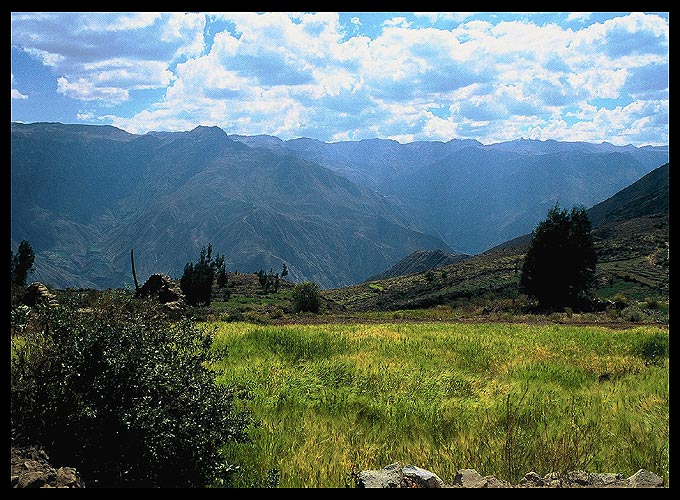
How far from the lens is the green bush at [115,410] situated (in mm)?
6461

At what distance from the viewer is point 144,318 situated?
8.27 metres

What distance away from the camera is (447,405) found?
10.6 metres

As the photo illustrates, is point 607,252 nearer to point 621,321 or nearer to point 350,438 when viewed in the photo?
point 621,321

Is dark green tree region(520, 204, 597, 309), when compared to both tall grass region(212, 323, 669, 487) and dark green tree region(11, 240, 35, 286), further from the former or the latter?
dark green tree region(11, 240, 35, 286)

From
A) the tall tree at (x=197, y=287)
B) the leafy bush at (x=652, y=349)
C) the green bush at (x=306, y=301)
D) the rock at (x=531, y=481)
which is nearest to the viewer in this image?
the rock at (x=531, y=481)

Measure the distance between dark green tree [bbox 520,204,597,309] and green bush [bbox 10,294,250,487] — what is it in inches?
1613

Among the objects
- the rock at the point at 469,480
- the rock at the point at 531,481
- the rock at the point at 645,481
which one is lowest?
the rock at the point at 531,481

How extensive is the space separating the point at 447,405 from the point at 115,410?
666 centimetres

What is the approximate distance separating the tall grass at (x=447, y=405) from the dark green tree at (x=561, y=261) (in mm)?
25112

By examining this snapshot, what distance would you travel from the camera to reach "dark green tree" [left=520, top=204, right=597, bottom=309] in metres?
43.2

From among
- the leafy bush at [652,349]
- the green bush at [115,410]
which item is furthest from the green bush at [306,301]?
the green bush at [115,410]

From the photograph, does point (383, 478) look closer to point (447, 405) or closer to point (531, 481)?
point (531, 481)

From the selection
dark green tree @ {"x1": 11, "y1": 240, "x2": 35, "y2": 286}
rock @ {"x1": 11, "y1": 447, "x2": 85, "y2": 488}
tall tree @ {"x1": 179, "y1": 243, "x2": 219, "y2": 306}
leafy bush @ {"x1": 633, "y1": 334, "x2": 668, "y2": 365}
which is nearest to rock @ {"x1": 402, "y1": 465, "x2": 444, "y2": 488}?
rock @ {"x1": 11, "y1": 447, "x2": 85, "y2": 488}

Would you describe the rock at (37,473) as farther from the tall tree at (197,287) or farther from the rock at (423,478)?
the tall tree at (197,287)
